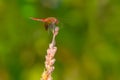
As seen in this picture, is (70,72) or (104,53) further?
(104,53)

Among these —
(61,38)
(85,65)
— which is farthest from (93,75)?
(61,38)

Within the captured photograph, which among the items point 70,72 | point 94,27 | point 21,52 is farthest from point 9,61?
point 94,27

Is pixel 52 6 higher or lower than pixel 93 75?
higher

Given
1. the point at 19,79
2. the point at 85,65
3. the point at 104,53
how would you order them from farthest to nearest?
1. the point at 104,53
2. the point at 85,65
3. the point at 19,79

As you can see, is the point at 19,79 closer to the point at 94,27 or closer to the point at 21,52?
the point at 21,52

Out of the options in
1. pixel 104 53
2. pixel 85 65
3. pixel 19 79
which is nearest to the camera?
pixel 19 79

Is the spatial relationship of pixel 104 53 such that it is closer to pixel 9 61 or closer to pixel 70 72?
pixel 70 72
